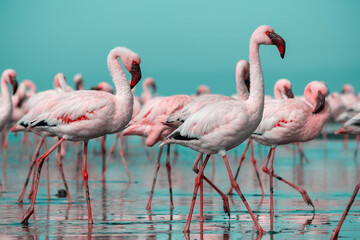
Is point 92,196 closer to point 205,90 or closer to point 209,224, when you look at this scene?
point 209,224

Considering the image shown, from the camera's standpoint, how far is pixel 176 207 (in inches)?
383

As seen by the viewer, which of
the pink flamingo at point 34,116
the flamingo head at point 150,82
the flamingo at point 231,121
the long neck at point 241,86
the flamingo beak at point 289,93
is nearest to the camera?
the flamingo at point 231,121

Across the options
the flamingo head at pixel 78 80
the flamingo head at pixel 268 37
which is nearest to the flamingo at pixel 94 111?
the flamingo head at pixel 268 37

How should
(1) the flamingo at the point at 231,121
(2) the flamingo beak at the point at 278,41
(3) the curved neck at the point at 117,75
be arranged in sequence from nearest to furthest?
(1) the flamingo at the point at 231,121
(2) the flamingo beak at the point at 278,41
(3) the curved neck at the point at 117,75

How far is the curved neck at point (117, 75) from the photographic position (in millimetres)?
8594

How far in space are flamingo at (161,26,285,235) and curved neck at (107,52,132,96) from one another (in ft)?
3.58

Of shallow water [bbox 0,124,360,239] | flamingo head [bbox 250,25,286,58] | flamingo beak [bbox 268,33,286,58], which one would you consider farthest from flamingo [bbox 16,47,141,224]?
flamingo beak [bbox 268,33,286,58]

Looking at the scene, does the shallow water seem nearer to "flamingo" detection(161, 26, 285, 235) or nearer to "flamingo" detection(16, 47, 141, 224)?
"flamingo" detection(161, 26, 285, 235)

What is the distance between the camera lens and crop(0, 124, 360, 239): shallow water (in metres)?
7.53

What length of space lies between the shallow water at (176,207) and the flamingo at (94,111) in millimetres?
686

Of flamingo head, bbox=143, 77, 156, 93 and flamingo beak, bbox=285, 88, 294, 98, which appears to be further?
flamingo head, bbox=143, 77, 156, 93

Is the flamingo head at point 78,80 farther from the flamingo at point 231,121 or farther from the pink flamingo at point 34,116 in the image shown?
the flamingo at point 231,121

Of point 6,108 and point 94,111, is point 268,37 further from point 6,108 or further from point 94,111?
point 6,108

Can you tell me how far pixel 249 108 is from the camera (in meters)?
7.56
